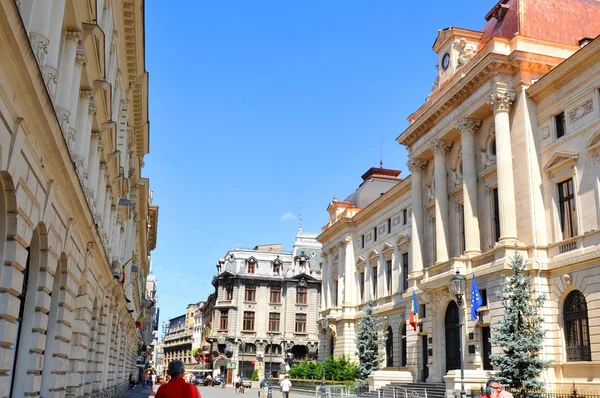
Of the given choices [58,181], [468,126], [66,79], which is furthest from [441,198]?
[58,181]

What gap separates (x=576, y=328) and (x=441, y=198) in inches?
496

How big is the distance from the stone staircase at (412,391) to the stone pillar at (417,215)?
24.1 feet

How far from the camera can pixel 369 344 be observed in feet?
159

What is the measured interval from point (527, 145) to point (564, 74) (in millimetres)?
3915

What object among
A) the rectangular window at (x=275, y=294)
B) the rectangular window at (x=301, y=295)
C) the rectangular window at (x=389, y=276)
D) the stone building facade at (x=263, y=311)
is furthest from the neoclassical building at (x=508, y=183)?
the rectangular window at (x=275, y=294)

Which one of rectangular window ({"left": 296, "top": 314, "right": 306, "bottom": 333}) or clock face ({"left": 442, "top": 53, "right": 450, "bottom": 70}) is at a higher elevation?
clock face ({"left": 442, "top": 53, "right": 450, "bottom": 70})

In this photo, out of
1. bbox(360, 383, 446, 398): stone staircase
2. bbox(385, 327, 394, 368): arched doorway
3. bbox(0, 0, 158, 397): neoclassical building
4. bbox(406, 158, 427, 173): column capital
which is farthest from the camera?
bbox(385, 327, 394, 368): arched doorway

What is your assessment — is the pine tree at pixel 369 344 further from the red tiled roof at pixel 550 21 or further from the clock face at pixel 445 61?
the red tiled roof at pixel 550 21

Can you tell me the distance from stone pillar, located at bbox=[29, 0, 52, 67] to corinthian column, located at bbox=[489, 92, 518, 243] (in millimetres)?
25798

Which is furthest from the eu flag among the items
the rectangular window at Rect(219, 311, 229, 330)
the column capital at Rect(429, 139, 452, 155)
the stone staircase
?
the rectangular window at Rect(219, 311, 229, 330)

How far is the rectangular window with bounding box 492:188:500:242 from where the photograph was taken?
112ft

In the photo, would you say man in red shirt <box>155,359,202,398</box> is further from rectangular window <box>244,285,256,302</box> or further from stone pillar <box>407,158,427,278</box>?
rectangular window <box>244,285,256,302</box>

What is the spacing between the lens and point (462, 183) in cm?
3759

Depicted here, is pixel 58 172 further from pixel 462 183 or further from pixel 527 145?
pixel 462 183
